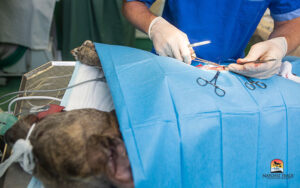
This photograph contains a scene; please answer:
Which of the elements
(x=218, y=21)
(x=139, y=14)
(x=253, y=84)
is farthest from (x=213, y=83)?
(x=139, y=14)

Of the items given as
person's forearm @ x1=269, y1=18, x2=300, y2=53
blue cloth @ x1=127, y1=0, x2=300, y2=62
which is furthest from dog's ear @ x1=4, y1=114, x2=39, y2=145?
person's forearm @ x1=269, y1=18, x2=300, y2=53

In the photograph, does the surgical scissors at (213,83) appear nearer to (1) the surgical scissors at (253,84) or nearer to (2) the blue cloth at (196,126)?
(2) the blue cloth at (196,126)

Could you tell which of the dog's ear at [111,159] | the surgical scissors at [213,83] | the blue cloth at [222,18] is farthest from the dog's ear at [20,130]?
the blue cloth at [222,18]

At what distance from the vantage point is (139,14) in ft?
4.25

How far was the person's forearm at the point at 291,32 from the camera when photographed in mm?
1233

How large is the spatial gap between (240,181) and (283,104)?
328mm

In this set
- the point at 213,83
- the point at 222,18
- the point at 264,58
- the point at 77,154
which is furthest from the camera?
the point at 222,18

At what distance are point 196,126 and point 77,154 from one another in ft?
1.20

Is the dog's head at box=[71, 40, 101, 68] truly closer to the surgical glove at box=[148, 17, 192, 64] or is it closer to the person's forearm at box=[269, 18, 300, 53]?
the surgical glove at box=[148, 17, 192, 64]

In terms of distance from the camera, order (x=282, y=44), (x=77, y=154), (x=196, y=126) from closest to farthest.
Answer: (x=77, y=154), (x=196, y=126), (x=282, y=44)

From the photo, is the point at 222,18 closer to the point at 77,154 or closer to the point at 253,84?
the point at 253,84

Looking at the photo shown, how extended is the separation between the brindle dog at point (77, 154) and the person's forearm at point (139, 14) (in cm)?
→ 75

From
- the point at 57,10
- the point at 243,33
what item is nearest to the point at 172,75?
the point at 243,33

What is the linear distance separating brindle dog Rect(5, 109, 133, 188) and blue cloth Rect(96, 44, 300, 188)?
0.21 feet
